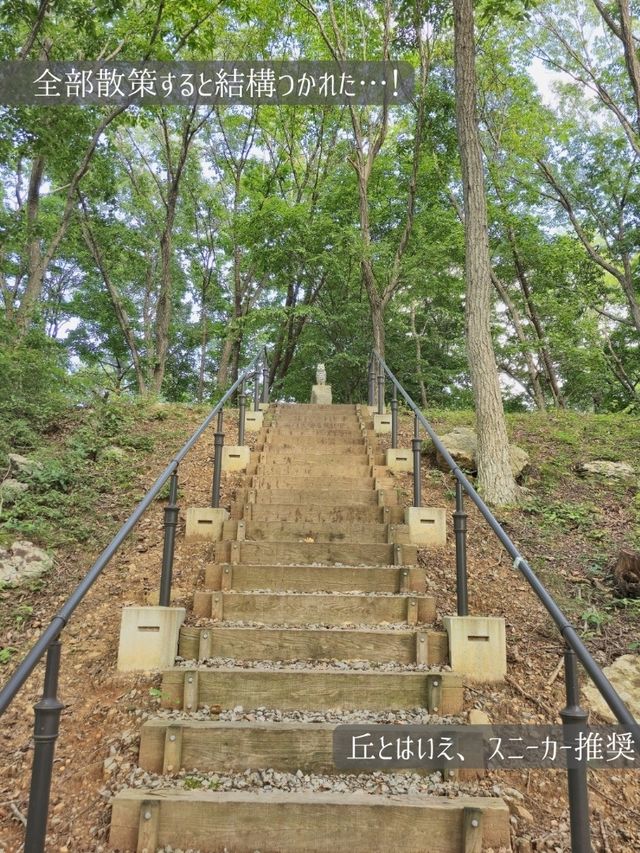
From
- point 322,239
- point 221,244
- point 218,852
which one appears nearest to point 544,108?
point 322,239

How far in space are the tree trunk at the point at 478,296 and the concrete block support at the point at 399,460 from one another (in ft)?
2.56

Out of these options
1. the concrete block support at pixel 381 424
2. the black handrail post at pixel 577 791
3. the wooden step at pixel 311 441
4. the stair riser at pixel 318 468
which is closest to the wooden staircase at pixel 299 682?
the black handrail post at pixel 577 791

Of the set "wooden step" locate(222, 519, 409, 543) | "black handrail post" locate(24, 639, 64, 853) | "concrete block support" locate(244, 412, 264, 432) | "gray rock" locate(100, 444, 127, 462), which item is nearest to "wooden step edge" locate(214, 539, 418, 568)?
"wooden step" locate(222, 519, 409, 543)

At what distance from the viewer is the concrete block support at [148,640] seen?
2.93 m

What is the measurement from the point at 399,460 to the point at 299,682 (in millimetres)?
3480

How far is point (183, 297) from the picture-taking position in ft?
65.6

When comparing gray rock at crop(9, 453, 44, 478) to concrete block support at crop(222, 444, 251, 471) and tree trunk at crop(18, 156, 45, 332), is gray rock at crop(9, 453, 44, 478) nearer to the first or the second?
concrete block support at crop(222, 444, 251, 471)

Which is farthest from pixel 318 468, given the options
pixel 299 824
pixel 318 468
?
pixel 299 824

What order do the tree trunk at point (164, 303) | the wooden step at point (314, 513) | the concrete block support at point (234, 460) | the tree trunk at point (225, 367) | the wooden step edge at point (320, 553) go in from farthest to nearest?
the tree trunk at point (225, 367) → the tree trunk at point (164, 303) → the concrete block support at point (234, 460) → the wooden step at point (314, 513) → the wooden step edge at point (320, 553)

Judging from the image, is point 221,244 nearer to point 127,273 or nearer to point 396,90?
point 127,273

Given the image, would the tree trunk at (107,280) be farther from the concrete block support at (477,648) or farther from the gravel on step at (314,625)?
the concrete block support at (477,648)

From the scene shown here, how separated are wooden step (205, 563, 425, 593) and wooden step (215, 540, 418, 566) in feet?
0.93

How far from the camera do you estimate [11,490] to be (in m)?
4.99

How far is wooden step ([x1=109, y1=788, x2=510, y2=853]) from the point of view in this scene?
2055 mm
